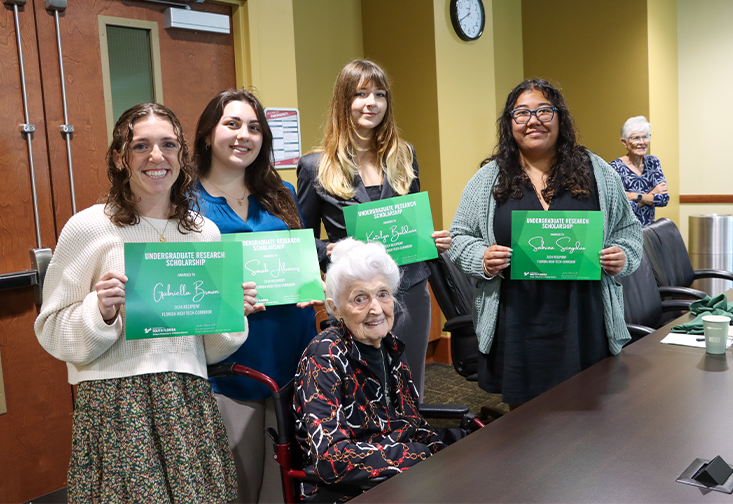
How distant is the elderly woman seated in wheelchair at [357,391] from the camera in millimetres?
1542

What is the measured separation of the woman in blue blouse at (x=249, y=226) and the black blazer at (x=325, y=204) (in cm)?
23

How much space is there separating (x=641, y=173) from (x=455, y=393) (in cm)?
269

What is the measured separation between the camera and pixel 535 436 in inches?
57.4

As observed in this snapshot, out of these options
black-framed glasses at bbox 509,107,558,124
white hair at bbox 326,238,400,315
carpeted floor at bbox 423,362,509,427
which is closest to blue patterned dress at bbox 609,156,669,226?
carpeted floor at bbox 423,362,509,427

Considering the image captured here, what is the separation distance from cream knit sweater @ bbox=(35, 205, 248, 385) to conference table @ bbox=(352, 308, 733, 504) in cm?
67

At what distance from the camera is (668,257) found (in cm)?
351

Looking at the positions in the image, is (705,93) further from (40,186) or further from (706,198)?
(40,186)

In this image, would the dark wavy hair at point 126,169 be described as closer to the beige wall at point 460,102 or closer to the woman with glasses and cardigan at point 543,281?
the woman with glasses and cardigan at point 543,281

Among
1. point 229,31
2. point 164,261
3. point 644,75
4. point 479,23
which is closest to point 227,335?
point 164,261

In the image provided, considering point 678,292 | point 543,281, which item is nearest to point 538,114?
point 543,281

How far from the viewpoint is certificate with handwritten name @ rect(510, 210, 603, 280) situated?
1982 mm

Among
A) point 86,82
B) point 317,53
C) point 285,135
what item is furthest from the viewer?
point 317,53
